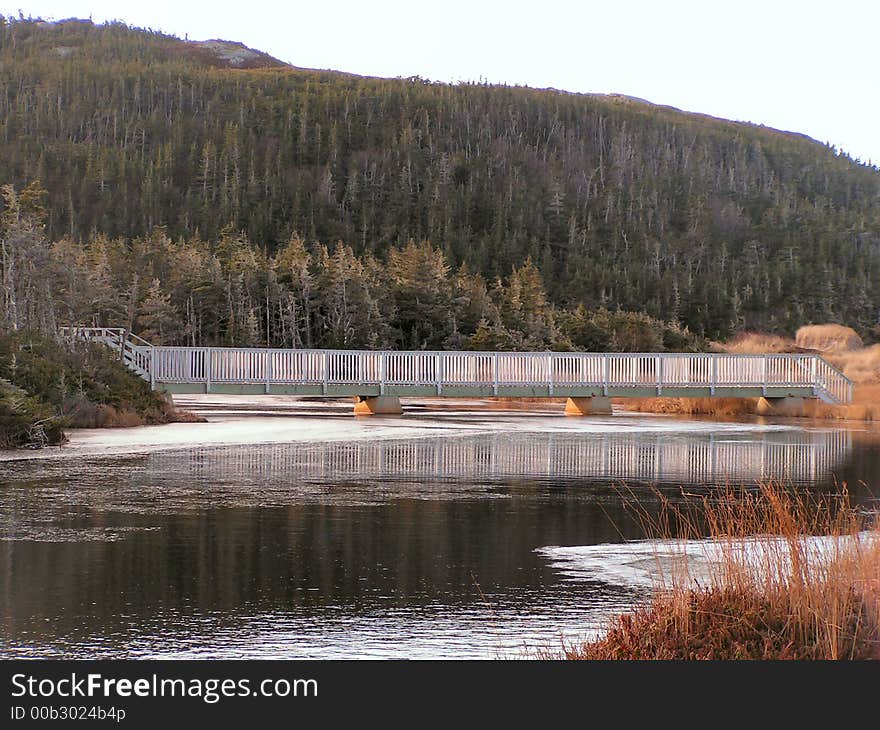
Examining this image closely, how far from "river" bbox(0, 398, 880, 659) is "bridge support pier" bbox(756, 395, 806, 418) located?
54.0 ft

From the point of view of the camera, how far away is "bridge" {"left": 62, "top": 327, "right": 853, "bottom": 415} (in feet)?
124

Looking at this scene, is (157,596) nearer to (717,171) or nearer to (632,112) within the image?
(717,171)

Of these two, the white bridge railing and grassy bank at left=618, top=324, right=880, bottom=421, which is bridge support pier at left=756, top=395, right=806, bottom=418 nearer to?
grassy bank at left=618, top=324, right=880, bottom=421

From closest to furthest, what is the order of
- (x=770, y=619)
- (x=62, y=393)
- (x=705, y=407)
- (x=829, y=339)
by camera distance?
(x=770, y=619) → (x=62, y=393) → (x=705, y=407) → (x=829, y=339)

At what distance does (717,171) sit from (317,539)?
12651 centimetres

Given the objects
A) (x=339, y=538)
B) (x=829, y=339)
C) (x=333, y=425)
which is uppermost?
(x=829, y=339)

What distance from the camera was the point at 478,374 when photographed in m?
41.0

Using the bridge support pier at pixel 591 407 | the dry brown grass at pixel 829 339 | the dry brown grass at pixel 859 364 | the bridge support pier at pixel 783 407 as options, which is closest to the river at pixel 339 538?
the bridge support pier at pixel 591 407

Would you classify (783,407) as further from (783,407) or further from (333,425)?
(333,425)

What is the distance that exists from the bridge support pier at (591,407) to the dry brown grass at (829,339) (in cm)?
2447

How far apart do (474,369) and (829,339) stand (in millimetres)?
31647

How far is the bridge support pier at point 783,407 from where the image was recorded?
43706 millimetres

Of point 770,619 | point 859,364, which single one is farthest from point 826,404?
point 770,619

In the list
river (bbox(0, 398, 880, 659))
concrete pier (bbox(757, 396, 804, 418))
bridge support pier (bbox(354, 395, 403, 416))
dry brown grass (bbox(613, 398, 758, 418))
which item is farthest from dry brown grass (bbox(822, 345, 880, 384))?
river (bbox(0, 398, 880, 659))
